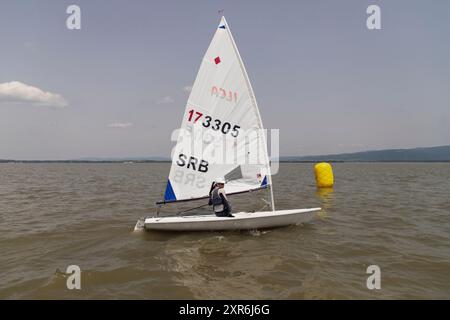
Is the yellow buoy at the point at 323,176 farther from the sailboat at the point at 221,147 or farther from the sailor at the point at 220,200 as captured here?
the sailor at the point at 220,200

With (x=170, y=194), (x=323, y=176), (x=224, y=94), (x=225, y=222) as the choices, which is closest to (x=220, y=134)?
(x=224, y=94)

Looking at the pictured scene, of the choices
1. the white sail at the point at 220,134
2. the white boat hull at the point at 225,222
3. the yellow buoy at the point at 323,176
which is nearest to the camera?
the white boat hull at the point at 225,222

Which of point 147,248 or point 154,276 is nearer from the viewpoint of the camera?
point 154,276

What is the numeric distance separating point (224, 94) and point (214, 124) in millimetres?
1023

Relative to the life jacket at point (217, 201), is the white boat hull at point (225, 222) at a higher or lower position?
lower

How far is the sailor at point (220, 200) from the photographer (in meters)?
9.49

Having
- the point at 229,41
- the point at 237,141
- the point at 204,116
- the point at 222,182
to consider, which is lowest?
the point at 222,182

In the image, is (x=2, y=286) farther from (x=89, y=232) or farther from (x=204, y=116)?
(x=204, y=116)

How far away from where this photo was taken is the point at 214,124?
32.5ft

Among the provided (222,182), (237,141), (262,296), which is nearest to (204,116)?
(237,141)

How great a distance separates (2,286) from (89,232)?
4351 mm

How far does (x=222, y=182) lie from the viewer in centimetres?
970

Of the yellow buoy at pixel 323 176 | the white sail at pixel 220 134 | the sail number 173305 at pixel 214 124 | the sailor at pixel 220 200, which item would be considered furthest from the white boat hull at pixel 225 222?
the yellow buoy at pixel 323 176

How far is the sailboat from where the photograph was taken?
955cm
